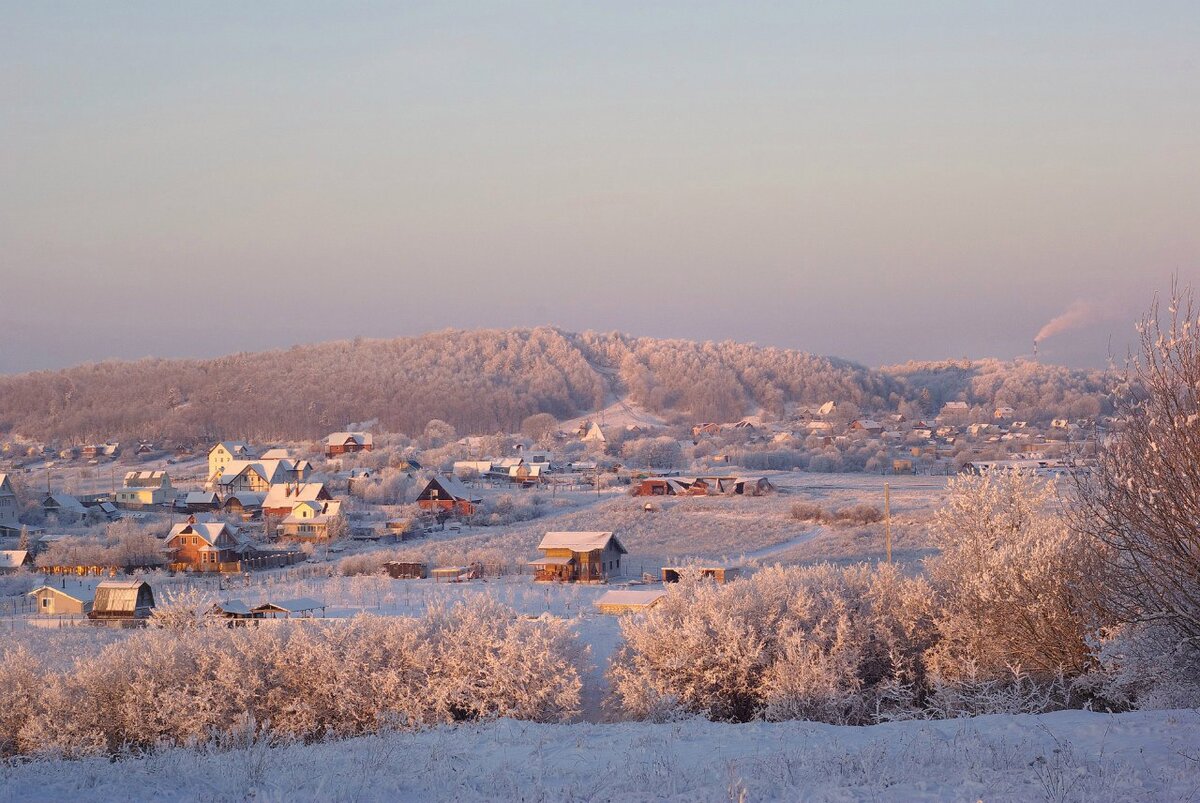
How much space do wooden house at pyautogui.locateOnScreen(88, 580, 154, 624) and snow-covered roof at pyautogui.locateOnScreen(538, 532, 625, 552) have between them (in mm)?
13470

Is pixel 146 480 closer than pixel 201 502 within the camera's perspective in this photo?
No

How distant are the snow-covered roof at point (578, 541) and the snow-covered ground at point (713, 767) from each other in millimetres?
25941

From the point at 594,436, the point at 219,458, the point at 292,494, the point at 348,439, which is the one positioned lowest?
the point at 292,494

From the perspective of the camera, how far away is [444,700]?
51.8 feet

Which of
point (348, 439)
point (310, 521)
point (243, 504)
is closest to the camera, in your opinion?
point (310, 521)

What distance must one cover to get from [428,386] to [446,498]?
81657 millimetres

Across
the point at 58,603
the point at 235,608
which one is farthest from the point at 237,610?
the point at 58,603

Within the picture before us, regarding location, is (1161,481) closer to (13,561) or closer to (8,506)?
(13,561)

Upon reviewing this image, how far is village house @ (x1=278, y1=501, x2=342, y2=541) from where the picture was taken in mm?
50062

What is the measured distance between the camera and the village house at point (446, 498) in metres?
56.9

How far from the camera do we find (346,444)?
3487 inches

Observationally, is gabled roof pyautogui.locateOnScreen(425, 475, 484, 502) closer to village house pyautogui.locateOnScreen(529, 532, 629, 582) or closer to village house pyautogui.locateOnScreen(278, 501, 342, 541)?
village house pyautogui.locateOnScreen(278, 501, 342, 541)

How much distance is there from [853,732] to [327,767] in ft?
17.6

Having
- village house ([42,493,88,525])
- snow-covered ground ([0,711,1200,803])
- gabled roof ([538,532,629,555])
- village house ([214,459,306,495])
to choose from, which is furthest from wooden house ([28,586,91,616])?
village house ([214,459,306,495])
